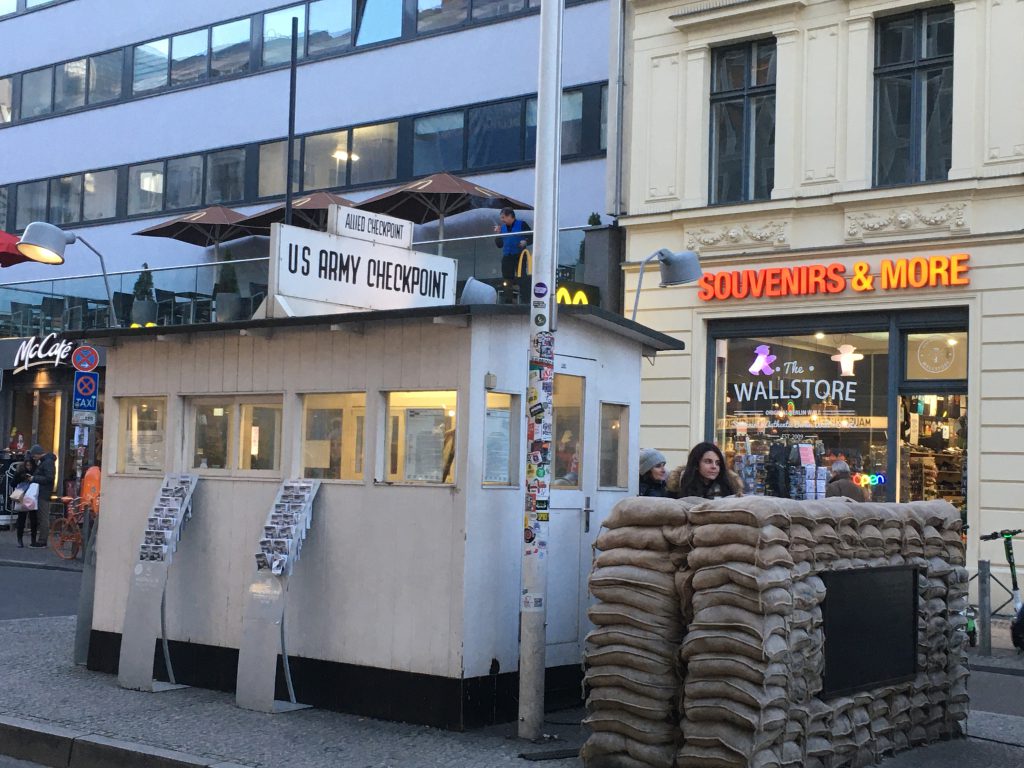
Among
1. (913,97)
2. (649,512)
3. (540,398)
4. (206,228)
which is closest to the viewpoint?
(649,512)

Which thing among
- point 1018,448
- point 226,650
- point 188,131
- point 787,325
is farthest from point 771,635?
point 188,131

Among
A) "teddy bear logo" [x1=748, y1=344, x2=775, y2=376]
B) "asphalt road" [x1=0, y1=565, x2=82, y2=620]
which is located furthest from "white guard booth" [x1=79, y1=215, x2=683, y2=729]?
"teddy bear logo" [x1=748, y1=344, x2=775, y2=376]

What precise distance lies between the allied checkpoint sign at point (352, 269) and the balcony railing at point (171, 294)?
761 centimetres

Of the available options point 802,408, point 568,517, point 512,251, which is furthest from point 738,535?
point 512,251

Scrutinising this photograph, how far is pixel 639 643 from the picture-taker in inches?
284

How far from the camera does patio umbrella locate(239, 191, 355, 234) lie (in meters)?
22.7

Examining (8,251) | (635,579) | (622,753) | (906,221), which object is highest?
(8,251)

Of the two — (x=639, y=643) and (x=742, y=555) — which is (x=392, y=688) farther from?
(x=742, y=555)

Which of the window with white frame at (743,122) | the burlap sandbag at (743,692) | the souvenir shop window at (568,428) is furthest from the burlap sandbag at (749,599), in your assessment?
the window with white frame at (743,122)

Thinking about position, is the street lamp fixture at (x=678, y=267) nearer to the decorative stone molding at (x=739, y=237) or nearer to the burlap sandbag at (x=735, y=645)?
the decorative stone molding at (x=739, y=237)

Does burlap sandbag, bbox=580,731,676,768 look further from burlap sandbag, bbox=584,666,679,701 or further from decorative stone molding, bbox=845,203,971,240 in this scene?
decorative stone molding, bbox=845,203,971,240

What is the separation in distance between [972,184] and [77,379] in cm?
1339

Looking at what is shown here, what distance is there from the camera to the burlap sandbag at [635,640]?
282 inches

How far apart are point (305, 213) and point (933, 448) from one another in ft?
39.1
